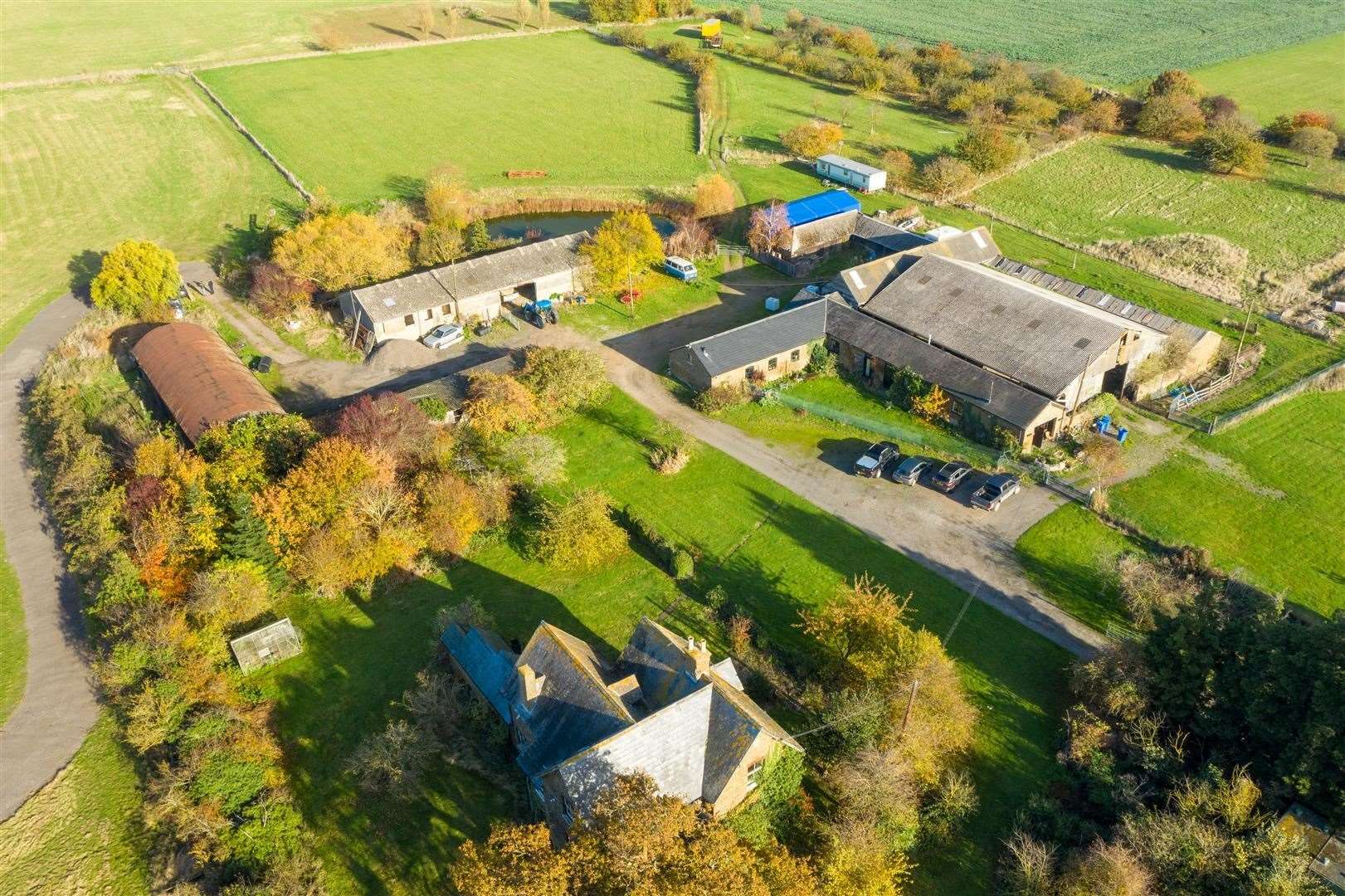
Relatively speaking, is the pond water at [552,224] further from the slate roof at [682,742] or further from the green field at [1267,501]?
the slate roof at [682,742]

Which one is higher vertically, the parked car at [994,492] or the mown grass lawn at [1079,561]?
the parked car at [994,492]

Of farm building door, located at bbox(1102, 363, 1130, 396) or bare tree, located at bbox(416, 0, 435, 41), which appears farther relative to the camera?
bare tree, located at bbox(416, 0, 435, 41)

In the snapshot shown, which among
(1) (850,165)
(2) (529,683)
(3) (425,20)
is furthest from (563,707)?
(3) (425,20)

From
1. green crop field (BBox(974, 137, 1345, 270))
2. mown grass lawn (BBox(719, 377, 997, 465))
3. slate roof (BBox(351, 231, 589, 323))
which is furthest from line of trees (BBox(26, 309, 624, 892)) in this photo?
green crop field (BBox(974, 137, 1345, 270))

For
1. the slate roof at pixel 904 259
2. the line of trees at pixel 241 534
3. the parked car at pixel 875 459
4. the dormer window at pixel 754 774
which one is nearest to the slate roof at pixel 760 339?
the slate roof at pixel 904 259

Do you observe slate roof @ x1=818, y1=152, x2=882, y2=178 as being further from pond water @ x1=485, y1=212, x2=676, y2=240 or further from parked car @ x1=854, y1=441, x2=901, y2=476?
parked car @ x1=854, y1=441, x2=901, y2=476

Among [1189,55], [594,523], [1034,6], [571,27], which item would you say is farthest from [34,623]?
[1034,6]

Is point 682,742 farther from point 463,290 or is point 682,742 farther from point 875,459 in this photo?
point 463,290
